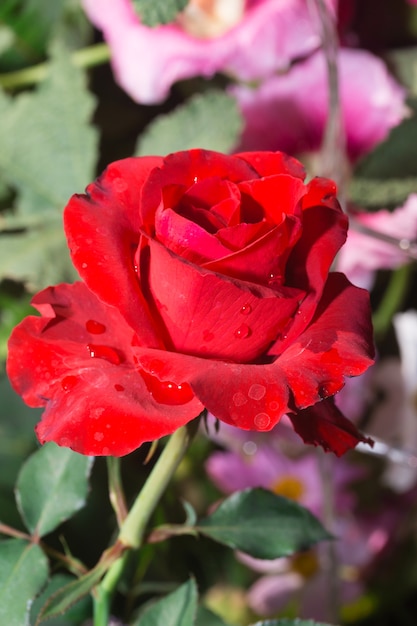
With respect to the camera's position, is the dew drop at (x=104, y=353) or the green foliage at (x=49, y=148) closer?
the dew drop at (x=104, y=353)

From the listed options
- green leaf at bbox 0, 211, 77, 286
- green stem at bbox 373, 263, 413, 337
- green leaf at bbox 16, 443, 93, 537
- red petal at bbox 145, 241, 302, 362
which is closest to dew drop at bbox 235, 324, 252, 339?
red petal at bbox 145, 241, 302, 362

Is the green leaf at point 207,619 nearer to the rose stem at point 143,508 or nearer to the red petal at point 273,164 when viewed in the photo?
the rose stem at point 143,508

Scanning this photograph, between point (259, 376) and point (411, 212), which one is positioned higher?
point (259, 376)

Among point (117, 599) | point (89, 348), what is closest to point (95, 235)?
point (89, 348)

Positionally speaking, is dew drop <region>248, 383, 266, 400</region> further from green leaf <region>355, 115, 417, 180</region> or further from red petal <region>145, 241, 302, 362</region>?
green leaf <region>355, 115, 417, 180</region>

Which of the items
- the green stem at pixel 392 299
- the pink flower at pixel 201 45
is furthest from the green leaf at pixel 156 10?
the green stem at pixel 392 299

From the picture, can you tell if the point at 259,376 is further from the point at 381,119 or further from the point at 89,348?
the point at 381,119
